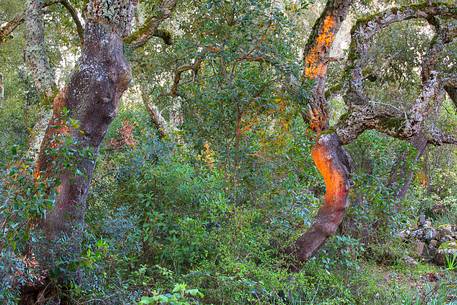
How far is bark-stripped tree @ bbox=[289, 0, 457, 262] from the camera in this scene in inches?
269

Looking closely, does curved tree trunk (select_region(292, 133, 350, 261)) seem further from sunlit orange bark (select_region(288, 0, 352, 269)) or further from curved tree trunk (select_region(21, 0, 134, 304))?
curved tree trunk (select_region(21, 0, 134, 304))

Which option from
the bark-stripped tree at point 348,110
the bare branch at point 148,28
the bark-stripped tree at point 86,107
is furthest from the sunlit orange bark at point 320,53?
the bark-stripped tree at point 86,107

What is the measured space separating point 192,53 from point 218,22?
479 millimetres

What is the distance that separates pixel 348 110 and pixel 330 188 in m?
1.06

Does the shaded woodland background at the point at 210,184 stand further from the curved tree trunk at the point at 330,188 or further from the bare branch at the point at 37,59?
the curved tree trunk at the point at 330,188

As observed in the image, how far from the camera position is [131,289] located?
493cm

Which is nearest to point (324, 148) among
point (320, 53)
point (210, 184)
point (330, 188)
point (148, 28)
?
point (330, 188)

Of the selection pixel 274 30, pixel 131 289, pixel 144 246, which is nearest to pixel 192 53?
pixel 274 30

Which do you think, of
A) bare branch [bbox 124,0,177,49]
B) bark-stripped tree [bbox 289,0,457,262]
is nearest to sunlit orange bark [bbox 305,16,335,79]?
bark-stripped tree [bbox 289,0,457,262]

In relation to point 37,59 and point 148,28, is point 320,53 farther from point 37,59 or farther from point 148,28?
point 37,59

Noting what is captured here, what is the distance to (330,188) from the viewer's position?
7.11 metres

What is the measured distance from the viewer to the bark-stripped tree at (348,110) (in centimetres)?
682

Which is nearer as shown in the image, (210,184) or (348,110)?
(210,184)

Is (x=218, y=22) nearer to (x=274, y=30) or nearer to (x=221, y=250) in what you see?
(x=274, y=30)
